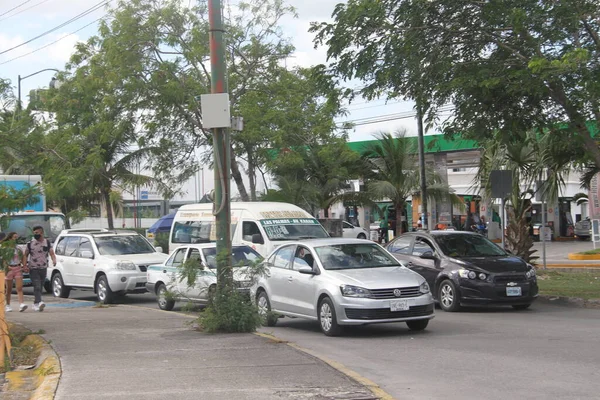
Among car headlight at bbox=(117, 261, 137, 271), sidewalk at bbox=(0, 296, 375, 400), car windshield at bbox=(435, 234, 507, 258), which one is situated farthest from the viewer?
car headlight at bbox=(117, 261, 137, 271)

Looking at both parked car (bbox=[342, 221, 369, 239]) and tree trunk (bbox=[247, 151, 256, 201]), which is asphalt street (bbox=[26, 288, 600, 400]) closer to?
tree trunk (bbox=[247, 151, 256, 201])

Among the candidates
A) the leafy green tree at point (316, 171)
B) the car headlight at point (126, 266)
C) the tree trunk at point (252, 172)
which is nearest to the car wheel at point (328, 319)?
the car headlight at point (126, 266)

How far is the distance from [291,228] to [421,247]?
453cm

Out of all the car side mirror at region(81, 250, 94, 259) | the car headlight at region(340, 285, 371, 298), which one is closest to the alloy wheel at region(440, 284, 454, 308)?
the car headlight at region(340, 285, 371, 298)

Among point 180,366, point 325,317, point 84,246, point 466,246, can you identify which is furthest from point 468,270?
point 84,246

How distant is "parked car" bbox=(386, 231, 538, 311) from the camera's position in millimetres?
15805

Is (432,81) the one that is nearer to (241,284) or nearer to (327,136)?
(241,284)

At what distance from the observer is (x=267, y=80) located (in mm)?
29766

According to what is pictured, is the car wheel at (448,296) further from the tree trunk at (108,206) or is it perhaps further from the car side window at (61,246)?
the tree trunk at (108,206)

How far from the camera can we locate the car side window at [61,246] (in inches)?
850

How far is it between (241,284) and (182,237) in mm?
12323

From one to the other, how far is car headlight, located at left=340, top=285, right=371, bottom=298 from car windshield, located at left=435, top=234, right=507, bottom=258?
5066 millimetres

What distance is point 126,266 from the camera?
19719mm

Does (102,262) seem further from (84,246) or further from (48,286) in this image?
(48,286)
